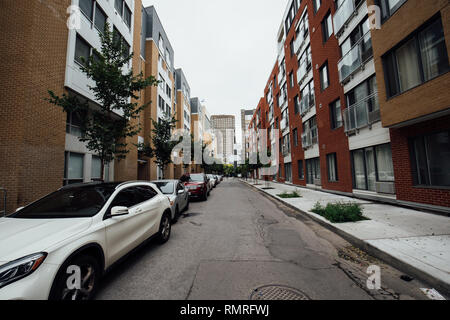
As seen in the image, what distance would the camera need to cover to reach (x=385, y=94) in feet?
25.3

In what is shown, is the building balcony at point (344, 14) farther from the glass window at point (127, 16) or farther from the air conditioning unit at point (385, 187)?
the glass window at point (127, 16)

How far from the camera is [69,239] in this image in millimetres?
A: 2242

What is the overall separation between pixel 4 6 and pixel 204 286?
42.0 feet

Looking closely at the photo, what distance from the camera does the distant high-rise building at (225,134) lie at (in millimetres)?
132875

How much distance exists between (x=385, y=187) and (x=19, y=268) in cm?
1149

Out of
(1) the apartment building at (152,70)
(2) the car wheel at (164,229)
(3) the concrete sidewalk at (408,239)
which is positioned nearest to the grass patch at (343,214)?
(3) the concrete sidewalk at (408,239)

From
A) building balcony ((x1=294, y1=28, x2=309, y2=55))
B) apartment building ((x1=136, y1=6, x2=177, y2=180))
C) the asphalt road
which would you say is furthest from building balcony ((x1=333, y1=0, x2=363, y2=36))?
apartment building ((x1=136, y1=6, x2=177, y2=180))

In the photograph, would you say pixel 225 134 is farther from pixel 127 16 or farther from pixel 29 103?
pixel 29 103

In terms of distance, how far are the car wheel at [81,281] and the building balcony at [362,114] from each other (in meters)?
11.5

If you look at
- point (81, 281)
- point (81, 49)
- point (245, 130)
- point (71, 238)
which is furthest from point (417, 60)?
point (245, 130)

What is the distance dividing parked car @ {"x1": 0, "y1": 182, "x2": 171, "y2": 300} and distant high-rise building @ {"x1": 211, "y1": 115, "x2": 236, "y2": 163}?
11817cm
